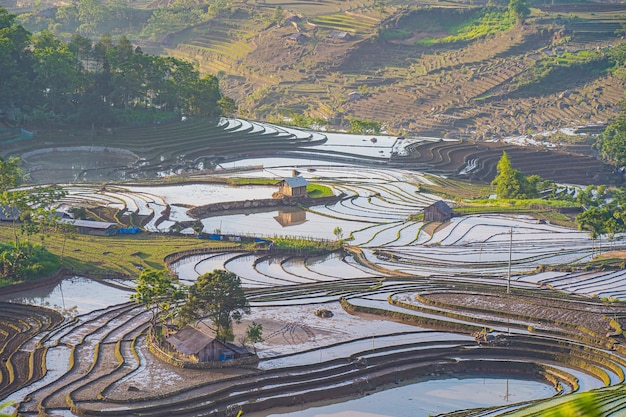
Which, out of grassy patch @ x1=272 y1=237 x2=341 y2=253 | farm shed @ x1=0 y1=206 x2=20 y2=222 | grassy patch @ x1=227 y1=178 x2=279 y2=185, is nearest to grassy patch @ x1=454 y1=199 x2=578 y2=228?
grassy patch @ x1=227 y1=178 x2=279 y2=185

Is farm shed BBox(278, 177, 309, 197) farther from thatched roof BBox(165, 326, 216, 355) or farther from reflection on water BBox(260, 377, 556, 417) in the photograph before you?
reflection on water BBox(260, 377, 556, 417)

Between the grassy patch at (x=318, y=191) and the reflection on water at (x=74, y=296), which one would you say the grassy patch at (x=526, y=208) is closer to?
the grassy patch at (x=318, y=191)

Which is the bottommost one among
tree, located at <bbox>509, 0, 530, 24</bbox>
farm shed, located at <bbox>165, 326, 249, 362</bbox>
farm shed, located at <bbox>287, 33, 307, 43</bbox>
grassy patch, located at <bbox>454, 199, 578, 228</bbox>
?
grassy patch, located at <bbox>454, 199, 578, 228</bbox>

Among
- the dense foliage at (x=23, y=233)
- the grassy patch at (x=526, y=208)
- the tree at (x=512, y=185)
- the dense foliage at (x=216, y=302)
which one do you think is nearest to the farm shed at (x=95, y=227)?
the dense foliage at (x=23, y=233)

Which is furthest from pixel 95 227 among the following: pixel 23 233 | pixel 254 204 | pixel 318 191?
pixel 318 191

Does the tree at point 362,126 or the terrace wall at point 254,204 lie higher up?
the tree at point 362,126

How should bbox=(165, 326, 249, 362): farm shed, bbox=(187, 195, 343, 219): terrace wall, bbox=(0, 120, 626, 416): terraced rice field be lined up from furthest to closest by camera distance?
bbox=(187, 195, 343, 219): terrace wall, bbox=(165, 326, 249, 362): farm shed, bbox=(0, 120, 626, 416): terraced rice field

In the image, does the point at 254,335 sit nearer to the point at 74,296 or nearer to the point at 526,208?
the point at 74,296
